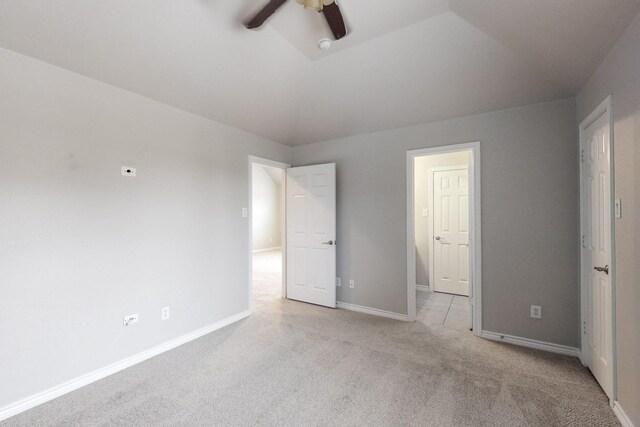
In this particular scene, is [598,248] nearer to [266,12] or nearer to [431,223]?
[431,223]

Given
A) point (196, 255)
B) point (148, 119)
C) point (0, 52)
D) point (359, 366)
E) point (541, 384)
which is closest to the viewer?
point (0, 52)

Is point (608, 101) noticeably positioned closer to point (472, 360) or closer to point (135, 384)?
point (472, 360)

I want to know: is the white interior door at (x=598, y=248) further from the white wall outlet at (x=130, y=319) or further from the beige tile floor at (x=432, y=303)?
the white wall outlet at (x=130, y=319)

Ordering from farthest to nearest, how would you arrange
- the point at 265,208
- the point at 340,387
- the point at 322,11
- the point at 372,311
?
1. the point at 265,208
2. the point at 372,311
3. the point at 340,387
4. the point at 322,11

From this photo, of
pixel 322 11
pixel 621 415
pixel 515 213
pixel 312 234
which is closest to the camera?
pixel 322 11

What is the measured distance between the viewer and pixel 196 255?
2.97 meters

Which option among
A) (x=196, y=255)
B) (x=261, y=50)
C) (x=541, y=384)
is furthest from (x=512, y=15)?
(x=196, y=255)

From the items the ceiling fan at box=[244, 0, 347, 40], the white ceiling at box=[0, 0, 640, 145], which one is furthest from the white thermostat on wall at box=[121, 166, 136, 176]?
the ceiling fan at box=[244, 0, 347, 40]

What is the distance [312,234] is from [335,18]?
9.14 ft

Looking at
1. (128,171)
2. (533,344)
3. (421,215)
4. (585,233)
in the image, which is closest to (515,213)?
(585,233)

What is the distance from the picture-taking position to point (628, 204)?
1.61 metres

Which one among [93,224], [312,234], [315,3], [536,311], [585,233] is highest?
[315,3]

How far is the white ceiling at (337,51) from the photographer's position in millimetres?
1749

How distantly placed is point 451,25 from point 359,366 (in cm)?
295
